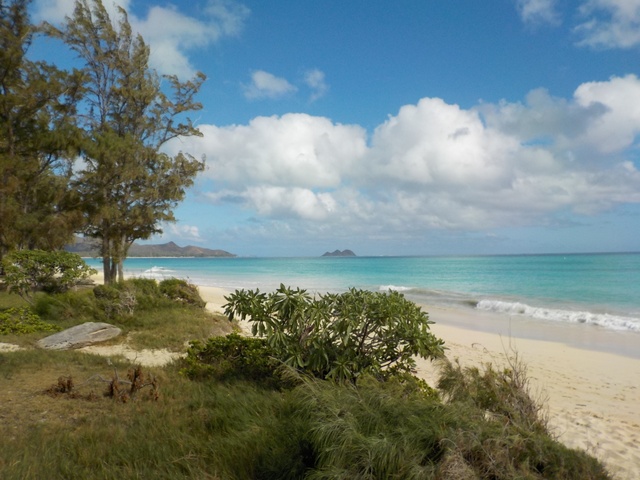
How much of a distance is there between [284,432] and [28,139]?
20194mm

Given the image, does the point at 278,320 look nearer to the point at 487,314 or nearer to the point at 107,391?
the point at 107,391

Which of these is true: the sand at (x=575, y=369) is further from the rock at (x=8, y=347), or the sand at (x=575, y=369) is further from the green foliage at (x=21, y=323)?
the green foliage at (x=21, y=323)

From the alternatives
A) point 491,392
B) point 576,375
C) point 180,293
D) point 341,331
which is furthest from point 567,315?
point 341,331

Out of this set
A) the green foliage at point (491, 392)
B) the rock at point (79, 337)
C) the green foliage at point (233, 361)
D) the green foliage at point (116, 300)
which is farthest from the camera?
the green foliage at point (116, 300)

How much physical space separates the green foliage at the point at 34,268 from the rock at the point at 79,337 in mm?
4084

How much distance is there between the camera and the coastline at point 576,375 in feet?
19.8

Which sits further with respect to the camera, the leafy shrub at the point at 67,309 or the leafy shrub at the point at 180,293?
the leafy shrub at the point at 180,293

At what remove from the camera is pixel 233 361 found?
7.29 meters

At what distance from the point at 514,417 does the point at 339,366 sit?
223cm

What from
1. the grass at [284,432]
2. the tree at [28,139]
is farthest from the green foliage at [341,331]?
the tree at [28,139]

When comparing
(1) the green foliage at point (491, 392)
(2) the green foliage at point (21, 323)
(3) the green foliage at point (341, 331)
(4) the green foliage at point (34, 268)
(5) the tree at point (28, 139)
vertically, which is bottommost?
(2) the green foliage at point (21, 323)

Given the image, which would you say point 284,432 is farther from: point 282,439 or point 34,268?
point 34,268

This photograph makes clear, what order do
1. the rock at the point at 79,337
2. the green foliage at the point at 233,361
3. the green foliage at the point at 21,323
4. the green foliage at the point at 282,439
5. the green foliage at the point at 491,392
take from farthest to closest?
the green foliage at the point at 21,323 → the rock at the point at 79,337 → the green foliage at the point at 233,361 → the green foliage at the point at 491,392 → the green foliage at the point at 282,439

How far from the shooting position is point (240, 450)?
372 centimetres
